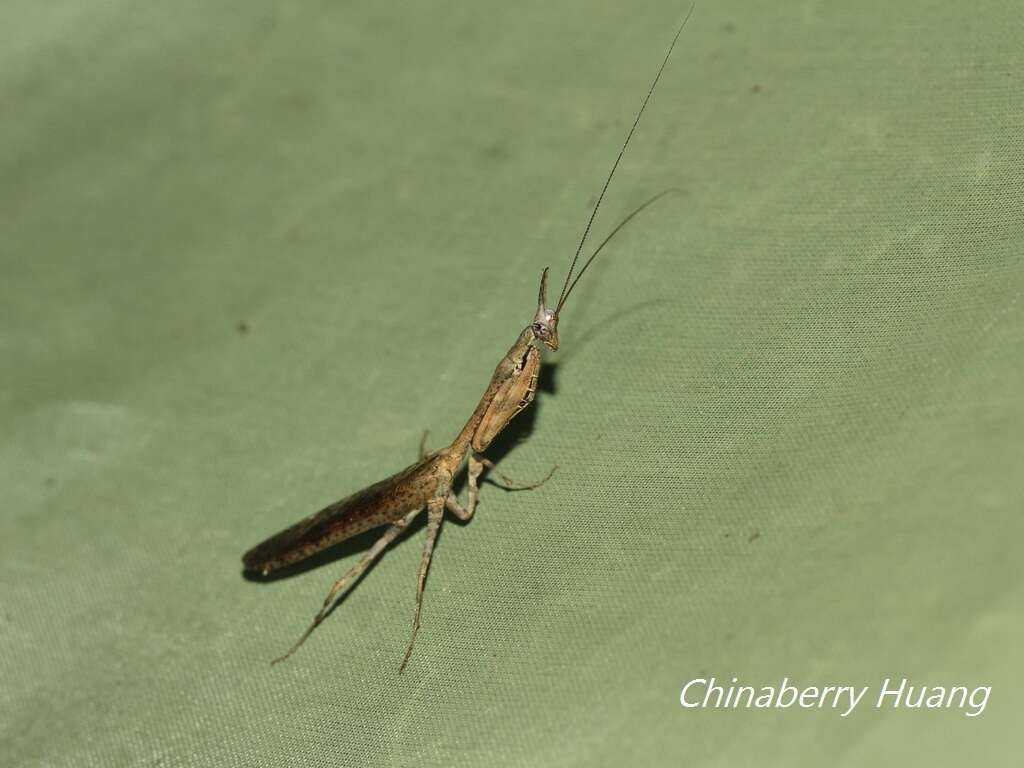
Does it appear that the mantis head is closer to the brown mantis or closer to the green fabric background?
the brown mantis

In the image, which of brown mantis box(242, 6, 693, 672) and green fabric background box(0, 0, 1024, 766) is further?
brown mantis box(242, 6, 693, 672)

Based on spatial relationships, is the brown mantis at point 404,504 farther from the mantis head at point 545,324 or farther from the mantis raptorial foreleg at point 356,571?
the mantis head at point 545,324

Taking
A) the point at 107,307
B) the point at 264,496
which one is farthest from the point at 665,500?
the point at 107,307

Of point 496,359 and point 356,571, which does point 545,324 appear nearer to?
point 496,359

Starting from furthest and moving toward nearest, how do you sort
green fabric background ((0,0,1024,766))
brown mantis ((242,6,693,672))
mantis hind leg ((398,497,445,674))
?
brown mantis ((242,6,693,672)) → mantis hind leg ((398,497,445,674)) → green fabric background ((0,0,1024,766))

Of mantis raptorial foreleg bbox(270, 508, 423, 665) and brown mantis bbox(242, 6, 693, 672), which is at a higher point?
brown mantis bbox(242, 6, 693, 672)

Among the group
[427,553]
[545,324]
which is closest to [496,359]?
[545,324]

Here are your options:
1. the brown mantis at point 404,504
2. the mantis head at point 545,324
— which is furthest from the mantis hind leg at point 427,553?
the mantis head at point 545,324

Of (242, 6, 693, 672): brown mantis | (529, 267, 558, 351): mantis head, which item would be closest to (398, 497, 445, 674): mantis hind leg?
(242, 6, 693, 672): brown mantis
